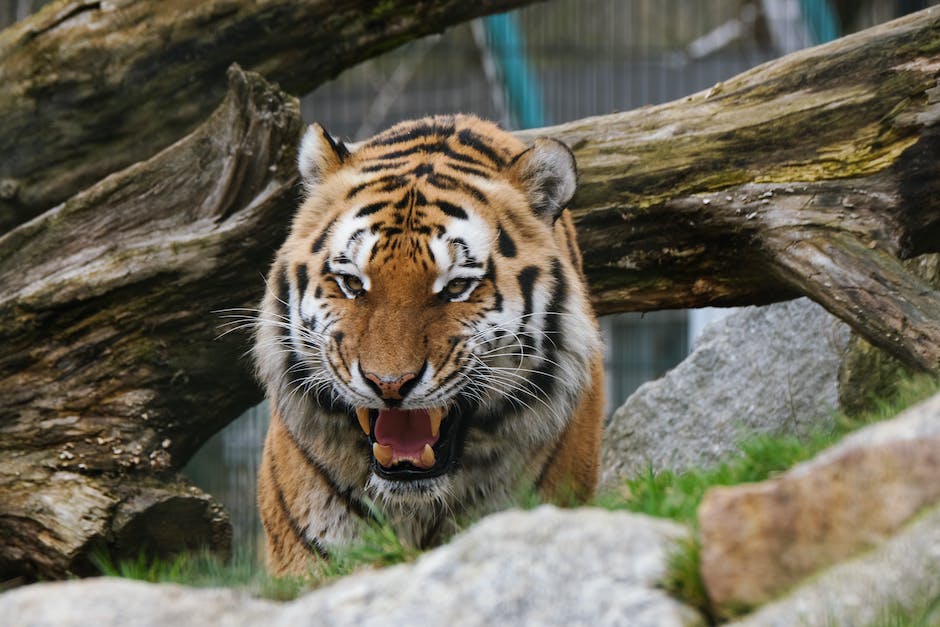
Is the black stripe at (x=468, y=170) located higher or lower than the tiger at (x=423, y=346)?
higher

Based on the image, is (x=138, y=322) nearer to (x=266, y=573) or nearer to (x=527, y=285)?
(x=527, y=285)

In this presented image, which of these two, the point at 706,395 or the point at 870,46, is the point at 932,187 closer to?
the point at 870,46

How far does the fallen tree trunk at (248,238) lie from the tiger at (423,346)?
347 millimetres

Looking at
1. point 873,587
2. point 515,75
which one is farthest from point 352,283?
point 515,75

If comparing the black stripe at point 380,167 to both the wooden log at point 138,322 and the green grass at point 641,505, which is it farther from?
the green grass at point 641,505

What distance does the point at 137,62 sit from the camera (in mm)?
4270

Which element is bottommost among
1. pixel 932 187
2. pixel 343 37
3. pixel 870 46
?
pixel 932 187

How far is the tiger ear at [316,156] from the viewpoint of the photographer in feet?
10.9

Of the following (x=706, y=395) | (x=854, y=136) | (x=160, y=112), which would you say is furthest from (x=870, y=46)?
(x=160, y=112)

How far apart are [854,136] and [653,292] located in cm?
77

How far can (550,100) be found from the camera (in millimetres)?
6551

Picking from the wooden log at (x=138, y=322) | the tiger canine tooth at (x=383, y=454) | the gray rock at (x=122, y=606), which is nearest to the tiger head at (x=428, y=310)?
the tiger canine tooth at (x=383, y=454)

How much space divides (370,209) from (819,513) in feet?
5.58

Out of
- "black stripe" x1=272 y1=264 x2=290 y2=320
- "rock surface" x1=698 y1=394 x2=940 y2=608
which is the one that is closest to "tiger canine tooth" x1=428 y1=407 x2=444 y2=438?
"black stripe" x1=272 y1=264 x2=290 y2=320
